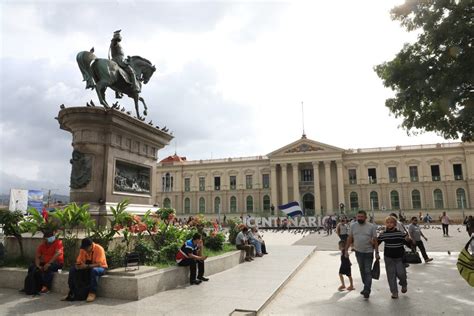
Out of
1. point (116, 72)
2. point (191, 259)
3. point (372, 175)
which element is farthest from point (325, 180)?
point (191, 259)

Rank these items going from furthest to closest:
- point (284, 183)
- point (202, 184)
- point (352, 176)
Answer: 1. point (202, 184)
2. point (284, 183)
3. point (352, 176)

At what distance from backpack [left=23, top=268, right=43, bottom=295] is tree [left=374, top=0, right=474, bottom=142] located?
11906 millimetres

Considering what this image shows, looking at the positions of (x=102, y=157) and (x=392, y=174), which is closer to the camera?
(x=102, y=157)

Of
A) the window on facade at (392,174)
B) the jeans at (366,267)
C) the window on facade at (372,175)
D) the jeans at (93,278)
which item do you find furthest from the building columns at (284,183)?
the jeans at (93,278)

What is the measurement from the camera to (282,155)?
55438 millimetres

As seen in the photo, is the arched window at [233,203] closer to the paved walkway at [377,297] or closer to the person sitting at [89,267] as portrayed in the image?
the paved walkway at [377,297]

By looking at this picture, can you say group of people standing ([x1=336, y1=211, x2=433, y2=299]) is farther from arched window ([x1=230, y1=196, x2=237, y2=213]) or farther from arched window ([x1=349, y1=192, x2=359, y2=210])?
arched window ([x1=230, y1=196, x2=237, y2=213])

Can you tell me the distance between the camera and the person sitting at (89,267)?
18.3 ft

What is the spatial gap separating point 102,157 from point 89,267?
3.89 metres

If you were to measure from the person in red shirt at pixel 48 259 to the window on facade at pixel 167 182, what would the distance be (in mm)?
56139

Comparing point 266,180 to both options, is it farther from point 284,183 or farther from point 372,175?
point 372,175

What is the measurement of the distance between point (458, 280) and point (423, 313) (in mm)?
3247

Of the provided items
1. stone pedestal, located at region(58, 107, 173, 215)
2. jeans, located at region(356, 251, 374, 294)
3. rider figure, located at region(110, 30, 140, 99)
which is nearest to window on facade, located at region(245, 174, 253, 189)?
rider figure, located at region(110, 30, 140, 99)

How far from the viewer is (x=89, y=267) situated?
5629mm
